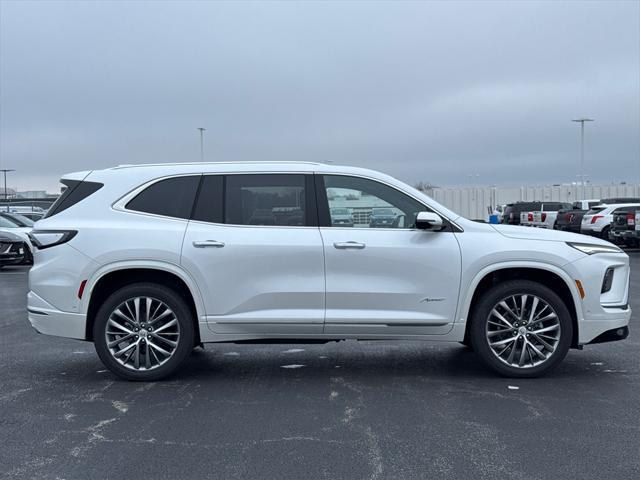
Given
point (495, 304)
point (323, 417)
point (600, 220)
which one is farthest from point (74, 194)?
point (600, 220)

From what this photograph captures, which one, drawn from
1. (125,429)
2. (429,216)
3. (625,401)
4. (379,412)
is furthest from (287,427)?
(625,401)

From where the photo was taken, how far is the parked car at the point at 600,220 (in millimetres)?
26719

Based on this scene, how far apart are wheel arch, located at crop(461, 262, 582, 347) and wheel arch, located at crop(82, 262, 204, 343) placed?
238cm

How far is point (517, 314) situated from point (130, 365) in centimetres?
347

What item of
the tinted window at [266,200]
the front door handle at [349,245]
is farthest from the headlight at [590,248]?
the tinted window at [266,200]

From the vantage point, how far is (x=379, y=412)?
19.0ft

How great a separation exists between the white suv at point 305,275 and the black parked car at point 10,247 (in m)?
13.8

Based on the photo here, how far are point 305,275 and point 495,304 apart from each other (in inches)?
66.5

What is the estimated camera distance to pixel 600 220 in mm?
26984

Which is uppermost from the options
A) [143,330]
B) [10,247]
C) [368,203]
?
[368,203]

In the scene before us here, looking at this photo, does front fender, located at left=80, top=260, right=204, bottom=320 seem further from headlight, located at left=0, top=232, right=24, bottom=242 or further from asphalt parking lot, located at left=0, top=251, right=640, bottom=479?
headlight, located at left=0, top=232, right=24, bottom=242

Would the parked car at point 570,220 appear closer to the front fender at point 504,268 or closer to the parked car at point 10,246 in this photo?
the parked car at point 10,246

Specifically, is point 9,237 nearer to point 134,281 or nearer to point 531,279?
point 134,281

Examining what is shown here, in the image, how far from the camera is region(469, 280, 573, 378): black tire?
6.69 meters
